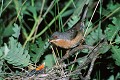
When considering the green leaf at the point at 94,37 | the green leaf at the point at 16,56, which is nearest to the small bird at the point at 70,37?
the green leaf at the point at 94,37

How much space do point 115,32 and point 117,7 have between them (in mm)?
719

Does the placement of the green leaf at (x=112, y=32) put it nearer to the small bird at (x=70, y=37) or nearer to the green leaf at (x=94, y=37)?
the green leaf at (x=94, y=37)

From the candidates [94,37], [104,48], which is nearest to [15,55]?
[104,48]

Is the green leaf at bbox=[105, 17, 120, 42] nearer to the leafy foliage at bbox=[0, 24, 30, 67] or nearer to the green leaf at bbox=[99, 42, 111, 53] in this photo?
the green leaf at bbox=[99, 42, 111, 53]

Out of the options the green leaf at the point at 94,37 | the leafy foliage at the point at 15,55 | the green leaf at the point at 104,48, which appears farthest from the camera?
the green leaf at the point at 94,37

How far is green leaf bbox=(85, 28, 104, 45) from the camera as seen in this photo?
14.2 feet

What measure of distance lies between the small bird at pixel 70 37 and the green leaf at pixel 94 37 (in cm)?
10

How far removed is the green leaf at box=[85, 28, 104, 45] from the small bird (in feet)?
0.34

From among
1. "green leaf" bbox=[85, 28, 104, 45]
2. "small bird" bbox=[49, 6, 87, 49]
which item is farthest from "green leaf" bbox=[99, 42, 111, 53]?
"small bird" bbox=[49, 6, 87, 49]

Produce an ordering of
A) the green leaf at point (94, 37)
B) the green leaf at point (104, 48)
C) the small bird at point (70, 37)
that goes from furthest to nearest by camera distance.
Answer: the small bird at point (70, 37), the green leaf at point (94, 37), the green leaf at point (104, 48)

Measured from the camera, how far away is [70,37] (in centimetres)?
Answer: 482

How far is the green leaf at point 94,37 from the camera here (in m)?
4.34

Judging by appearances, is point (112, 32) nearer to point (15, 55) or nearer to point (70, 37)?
point (70, 37)

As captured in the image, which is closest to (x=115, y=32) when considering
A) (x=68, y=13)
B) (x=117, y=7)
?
(x=117, y=7)
